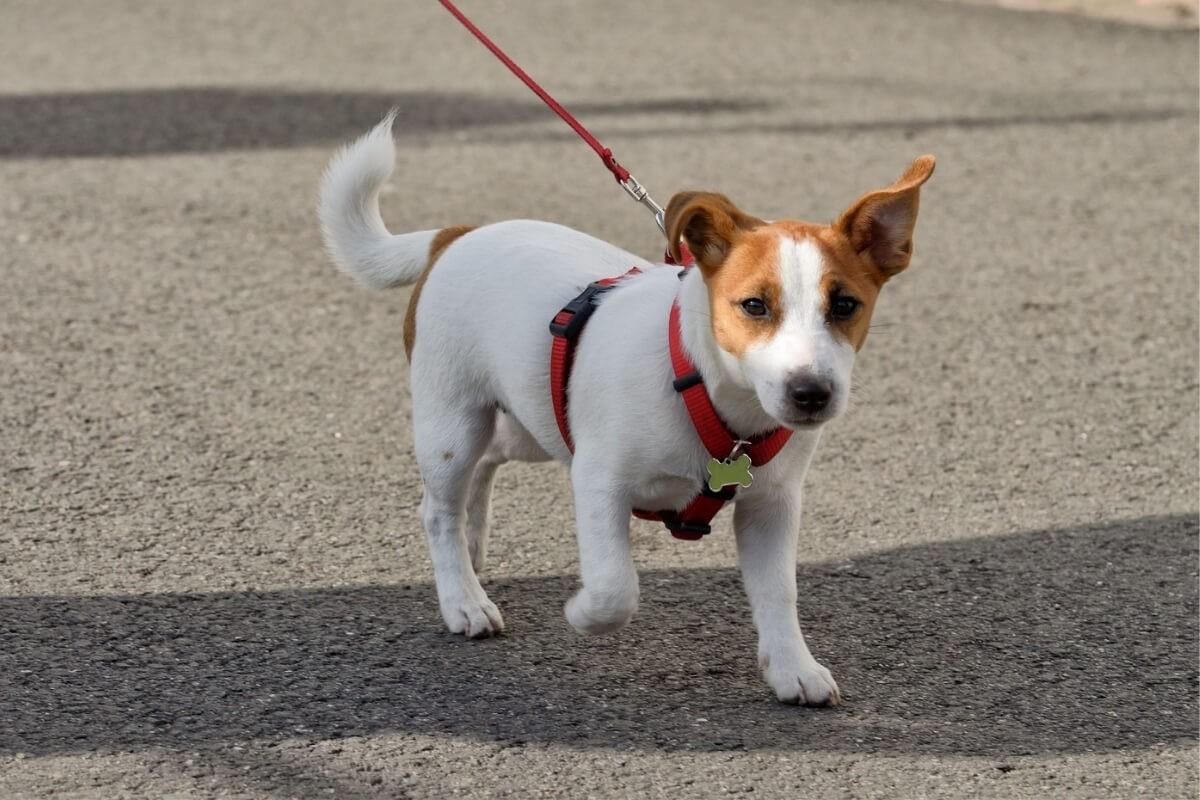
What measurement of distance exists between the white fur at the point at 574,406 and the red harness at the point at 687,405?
25mm

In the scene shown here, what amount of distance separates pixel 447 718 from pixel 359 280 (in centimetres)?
131

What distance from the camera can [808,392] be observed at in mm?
3215

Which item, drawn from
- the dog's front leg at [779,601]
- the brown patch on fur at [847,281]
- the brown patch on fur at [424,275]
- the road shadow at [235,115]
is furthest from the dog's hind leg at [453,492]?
the road shadow at [235,115]

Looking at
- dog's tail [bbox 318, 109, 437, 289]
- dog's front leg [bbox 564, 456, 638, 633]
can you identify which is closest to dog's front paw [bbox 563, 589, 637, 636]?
dog's front leg [bbox 564, 456, 638, 633]

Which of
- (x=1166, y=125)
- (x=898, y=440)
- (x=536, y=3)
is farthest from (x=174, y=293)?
(x=536, y=3)

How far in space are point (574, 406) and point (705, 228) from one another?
1.70ft

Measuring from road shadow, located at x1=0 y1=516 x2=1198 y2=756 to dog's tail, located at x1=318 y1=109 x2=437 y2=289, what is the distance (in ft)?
2.63

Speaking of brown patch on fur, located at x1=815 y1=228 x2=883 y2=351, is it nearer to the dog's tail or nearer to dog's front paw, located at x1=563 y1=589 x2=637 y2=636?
dog's front paw, located at x1=563 y1=589 x2=637 y2=636

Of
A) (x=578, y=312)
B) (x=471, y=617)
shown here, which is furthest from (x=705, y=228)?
(x=471, y=617)

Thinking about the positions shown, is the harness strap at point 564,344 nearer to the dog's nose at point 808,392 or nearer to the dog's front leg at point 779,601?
the dog's front leg at point 779,601

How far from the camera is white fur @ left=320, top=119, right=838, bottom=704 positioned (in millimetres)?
3561

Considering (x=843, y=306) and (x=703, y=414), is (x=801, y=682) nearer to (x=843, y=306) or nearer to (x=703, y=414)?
(x=703, y=414)

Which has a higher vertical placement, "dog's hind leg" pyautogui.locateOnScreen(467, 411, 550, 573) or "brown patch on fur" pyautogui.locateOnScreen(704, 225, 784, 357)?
"brown patch on fur" pyautogui.locateOnScreen(704, 225, 784, 357)

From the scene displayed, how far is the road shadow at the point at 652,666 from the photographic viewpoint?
3584mm
